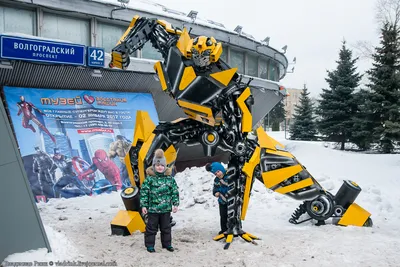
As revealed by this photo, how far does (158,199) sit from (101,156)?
5155mm

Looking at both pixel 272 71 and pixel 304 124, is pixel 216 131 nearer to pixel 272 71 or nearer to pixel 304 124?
pixel 272 71

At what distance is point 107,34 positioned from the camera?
10.2 m

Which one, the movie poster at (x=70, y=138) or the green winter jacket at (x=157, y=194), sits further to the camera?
the movie poster at (x=70, y=138)

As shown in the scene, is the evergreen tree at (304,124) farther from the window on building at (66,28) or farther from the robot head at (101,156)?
the robot head at (101,156)

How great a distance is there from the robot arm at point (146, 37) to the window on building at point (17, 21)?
483 cm

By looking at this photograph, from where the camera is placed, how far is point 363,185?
27.9ft

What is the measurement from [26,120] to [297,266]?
7188mm

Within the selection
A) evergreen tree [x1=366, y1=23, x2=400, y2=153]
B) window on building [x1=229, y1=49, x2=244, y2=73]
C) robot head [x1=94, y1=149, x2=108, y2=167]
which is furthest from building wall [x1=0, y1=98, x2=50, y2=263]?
evergreen tree [x1=366, y1=23, x2=400, y2=153]

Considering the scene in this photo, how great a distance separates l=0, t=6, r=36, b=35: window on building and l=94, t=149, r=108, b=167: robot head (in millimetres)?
3381

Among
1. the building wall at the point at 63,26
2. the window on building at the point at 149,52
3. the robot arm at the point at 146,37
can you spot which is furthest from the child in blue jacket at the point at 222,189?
the window on building at the point at 149,52

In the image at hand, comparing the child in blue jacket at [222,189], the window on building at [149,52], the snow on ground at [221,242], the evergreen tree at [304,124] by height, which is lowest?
the snow on ground at [221,242]

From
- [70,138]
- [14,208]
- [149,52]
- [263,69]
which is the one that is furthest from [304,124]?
[14,208]

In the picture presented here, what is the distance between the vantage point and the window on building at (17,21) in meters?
8.68

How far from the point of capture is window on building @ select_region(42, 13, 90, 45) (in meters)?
9.25
